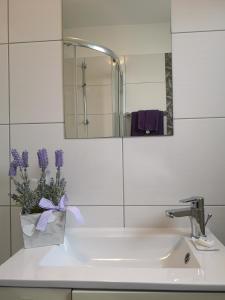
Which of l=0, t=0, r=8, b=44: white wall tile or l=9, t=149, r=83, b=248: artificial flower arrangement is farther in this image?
l=0, t=0, r=8, b=44: white wall tile

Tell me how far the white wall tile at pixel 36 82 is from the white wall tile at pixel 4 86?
0.02 meters

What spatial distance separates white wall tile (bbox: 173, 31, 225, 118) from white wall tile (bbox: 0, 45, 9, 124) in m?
0.72

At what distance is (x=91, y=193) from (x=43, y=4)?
0.83 meters

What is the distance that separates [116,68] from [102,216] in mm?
631

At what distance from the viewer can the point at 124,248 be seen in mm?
1075

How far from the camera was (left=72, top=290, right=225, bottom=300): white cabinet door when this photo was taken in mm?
685

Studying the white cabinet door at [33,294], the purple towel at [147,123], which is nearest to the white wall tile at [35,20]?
the purple towel at [147,123]

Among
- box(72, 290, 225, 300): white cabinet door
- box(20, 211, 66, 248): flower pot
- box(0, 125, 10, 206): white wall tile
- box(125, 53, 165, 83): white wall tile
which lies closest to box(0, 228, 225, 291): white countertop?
box(72, 290, 225, 300): white cabinet door

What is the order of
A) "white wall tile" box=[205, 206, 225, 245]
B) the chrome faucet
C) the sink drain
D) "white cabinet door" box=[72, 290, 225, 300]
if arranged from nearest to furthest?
"white cabinet door" box=[72, 290, 225, 300]
the sink drain
the chrome faucet
"white wall tile" box=[205, 206, 225, 245]

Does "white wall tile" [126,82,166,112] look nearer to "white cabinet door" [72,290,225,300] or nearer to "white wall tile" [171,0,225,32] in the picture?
"white wall tile" [171,0,225,32]

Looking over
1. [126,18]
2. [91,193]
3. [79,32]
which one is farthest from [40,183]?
[126,18]

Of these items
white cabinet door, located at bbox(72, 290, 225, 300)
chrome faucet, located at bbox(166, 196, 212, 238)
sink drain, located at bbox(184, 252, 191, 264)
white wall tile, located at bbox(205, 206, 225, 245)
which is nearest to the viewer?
white cabinet door, located at bbox(72, 290, 225, 300)

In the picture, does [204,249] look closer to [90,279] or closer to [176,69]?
[90,279]

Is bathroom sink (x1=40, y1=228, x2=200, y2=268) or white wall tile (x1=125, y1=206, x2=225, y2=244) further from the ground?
white wall tile (x1=125, y1=206, x2=225, y2=244)
